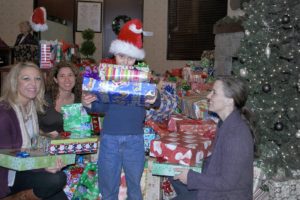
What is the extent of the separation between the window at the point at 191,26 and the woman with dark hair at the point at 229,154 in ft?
18.6

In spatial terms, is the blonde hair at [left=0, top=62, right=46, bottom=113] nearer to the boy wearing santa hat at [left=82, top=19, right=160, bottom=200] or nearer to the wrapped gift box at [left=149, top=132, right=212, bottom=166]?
the boy wearing santa hat at [left=82, top=19, right=160, bottom=200]

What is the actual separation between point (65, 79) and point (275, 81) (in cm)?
153

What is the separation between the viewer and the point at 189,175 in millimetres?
1928

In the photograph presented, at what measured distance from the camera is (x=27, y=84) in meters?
2.40

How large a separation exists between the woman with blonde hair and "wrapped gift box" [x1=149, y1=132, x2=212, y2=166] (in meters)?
0.64

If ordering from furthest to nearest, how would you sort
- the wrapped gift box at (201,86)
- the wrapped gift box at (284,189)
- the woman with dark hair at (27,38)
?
1. the woman with dark hair at (27,38)
2. the wrapped gift box at (201,86)
3. the wrapped gift box at (284,189)

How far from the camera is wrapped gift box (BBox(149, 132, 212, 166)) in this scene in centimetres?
242

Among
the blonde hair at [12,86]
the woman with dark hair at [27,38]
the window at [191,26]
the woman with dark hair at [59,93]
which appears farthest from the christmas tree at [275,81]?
the window at [191,26]

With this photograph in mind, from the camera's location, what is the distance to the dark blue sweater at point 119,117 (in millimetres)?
2332

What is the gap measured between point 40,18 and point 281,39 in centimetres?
249

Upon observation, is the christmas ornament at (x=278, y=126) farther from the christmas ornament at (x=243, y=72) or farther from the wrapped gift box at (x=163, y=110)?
the wrapped gift box at (x=163, y=110)

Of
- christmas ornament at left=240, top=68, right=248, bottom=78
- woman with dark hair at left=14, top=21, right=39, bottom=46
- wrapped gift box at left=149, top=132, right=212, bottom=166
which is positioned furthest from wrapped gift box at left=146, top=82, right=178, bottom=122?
woman with dark hair at left=14, top=21, right=39, bottom=46

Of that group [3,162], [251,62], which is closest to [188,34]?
[251,62]

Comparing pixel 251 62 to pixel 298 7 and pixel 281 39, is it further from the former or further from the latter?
pixel 298 7
